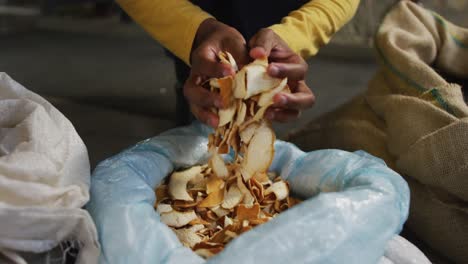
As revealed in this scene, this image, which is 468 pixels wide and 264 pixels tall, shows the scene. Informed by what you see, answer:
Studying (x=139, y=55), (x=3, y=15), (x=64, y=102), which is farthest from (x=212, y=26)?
(x=3, y=15)

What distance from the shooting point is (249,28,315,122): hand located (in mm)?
618

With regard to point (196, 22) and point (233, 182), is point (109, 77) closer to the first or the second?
point (196, 22)

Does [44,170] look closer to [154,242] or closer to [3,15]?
[154,242]

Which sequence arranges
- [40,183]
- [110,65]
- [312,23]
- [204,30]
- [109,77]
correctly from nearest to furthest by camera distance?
[40,183] → [204,30] → [312,23] → [109,77] → [110,65]

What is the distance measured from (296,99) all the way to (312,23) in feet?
0.87

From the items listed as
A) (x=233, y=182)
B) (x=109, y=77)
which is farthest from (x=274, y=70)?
(x=109, y=77)

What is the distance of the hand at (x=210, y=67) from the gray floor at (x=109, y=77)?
1.67 feet

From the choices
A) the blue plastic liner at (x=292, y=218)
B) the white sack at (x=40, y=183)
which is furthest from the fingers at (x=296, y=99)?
the white sack at (x=40, y=183)

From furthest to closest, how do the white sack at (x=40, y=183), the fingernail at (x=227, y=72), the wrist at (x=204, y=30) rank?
the wrist at (x=204, y=30) < the fingernail at (x=227, y=72) < the white sack at (x=40, y=183)

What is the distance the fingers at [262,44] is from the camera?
2.07ft

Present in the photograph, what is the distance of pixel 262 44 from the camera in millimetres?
665

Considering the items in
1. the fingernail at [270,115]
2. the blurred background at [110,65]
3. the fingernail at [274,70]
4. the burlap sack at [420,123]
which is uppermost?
the fingernail at [274,70]

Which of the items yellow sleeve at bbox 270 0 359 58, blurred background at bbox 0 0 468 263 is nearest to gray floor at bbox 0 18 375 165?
blurred background at bbox 0 0 468 263

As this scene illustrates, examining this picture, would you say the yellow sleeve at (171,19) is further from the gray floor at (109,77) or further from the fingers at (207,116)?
the gray floor at (109,77)
